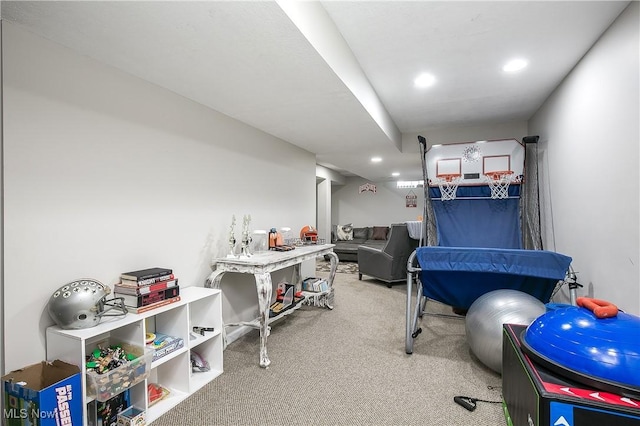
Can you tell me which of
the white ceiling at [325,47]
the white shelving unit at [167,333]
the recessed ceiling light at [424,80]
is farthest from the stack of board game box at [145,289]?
the recessed ceiling light at [424,80]

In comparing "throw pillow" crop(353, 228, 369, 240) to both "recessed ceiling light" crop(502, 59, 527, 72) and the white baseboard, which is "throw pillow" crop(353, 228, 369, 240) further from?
"recessed ceiling light" crop(502, 59, 527, 72)

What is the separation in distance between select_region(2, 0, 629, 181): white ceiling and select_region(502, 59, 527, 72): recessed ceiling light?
0.17ft

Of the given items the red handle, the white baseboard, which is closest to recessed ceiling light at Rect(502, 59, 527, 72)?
the red handle

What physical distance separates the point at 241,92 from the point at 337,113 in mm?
885

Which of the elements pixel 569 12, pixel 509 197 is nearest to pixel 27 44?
pixel 569 12

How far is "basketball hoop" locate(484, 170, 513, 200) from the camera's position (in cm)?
339

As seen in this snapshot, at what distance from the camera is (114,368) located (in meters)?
1.58

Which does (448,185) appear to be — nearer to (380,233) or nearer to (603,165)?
(603,165)

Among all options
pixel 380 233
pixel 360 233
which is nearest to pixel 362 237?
pixel 360 233

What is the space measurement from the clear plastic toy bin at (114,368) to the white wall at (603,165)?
2773 millimetres

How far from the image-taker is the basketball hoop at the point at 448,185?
3576 millimetres

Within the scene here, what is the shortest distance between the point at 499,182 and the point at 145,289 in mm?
3591

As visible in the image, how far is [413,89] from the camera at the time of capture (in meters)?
2.98

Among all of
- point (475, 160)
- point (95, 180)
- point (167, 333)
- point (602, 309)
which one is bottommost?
point (167, 333)
